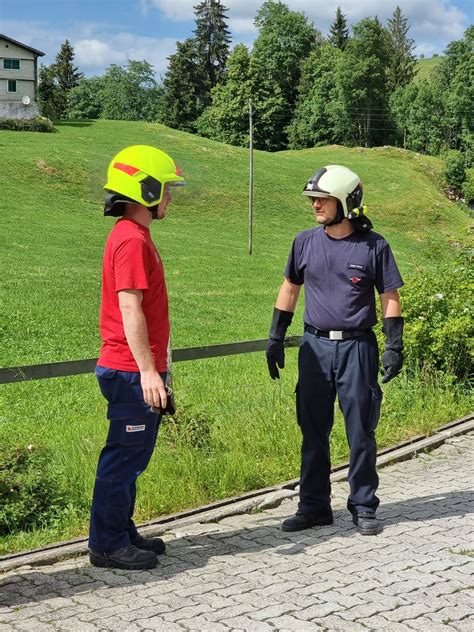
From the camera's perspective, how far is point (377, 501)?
5184 mm

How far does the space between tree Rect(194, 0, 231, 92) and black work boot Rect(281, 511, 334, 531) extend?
101 m

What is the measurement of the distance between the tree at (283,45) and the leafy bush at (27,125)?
44.9 metres

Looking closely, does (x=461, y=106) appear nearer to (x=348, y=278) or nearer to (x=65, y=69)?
(x=65, y=69)

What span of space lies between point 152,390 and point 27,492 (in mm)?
1424

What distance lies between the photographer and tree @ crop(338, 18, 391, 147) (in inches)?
3588

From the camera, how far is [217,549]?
4816 millimetres

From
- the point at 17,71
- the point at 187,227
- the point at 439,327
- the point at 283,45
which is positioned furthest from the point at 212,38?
the point at 439,327

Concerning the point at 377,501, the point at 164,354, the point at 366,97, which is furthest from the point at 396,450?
the point at 366,97

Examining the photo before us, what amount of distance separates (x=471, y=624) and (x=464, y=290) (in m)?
5.43

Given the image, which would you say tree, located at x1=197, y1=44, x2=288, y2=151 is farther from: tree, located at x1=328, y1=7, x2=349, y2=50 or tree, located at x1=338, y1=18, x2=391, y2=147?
tree, located at x1=328, y1=7, x2=349, y2=50

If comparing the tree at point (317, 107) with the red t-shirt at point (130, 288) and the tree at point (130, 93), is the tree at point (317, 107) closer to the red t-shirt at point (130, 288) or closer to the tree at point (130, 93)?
the tree at point (130, 93)

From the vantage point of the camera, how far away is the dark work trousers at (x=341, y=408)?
5.12 metres

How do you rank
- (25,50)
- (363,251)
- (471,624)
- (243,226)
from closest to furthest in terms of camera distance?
1. (471,624)
2. (363,251)
3. (243,226)
4. (25,50)

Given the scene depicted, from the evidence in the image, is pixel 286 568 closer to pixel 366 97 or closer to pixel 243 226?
pixel 243 226
